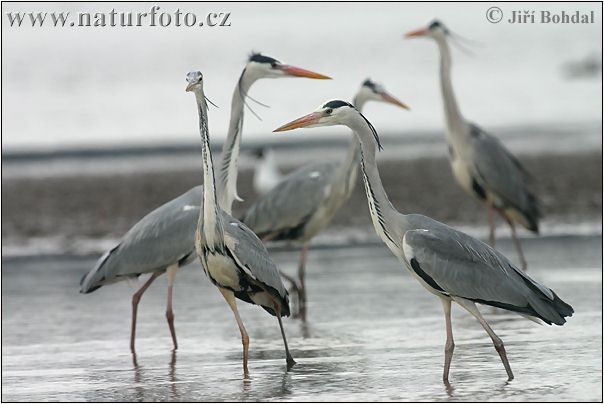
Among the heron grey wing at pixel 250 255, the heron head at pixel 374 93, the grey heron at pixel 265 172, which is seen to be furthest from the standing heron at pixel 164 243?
the grey heron at pixel 265 172

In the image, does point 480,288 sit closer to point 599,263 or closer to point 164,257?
point 164,257

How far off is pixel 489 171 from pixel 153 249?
4.69 metres

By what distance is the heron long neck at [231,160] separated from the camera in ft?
29.4

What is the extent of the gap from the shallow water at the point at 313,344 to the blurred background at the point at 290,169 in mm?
27

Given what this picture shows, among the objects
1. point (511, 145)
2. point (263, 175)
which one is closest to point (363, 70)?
point (511, 145)

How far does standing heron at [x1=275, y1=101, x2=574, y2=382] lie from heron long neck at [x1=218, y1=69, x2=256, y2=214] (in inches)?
62.8

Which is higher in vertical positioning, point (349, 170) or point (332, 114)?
point (332, 114)

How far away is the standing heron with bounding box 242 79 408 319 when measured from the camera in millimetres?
10844

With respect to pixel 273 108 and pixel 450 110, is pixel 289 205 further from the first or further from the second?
pixel 273 108

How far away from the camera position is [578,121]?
24.2m

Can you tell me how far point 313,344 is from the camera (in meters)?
8.62

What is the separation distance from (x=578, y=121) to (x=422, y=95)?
3925 millimetres

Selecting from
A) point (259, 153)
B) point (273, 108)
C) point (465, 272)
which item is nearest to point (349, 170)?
point (465, 272)

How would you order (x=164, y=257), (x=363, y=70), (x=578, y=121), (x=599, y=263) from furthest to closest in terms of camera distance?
1. (x=363, y=70)
2. (x=578, y=121)
3. (x=599, y=263)
4. (x=164, y=257)
